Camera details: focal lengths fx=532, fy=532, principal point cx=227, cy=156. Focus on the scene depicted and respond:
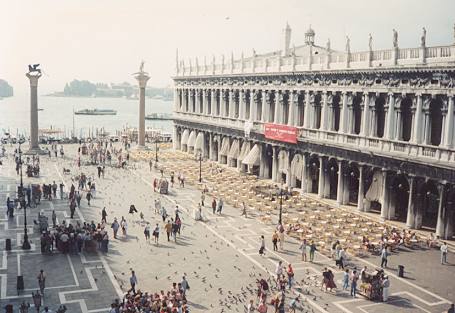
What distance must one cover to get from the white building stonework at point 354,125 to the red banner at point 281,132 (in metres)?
0.16

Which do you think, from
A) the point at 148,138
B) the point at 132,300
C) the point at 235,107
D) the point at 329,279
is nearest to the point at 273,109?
the point at 235,107

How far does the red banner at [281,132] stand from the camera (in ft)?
168

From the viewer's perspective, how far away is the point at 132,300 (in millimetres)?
21641

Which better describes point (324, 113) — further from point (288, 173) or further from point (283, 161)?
point (283, 161)

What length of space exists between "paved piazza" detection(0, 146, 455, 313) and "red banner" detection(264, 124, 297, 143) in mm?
11971

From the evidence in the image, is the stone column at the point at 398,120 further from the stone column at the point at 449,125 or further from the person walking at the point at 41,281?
the person walking at the point at 41,281

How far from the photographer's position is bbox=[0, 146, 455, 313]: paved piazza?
80.0 feet

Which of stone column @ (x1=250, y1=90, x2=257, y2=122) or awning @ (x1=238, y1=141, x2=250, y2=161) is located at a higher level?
stone column @ (x1=250, y1=90, x2=257, y2=122)

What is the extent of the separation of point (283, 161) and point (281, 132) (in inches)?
123

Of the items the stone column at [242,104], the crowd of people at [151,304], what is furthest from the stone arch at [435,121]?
the stone column at [242,104]

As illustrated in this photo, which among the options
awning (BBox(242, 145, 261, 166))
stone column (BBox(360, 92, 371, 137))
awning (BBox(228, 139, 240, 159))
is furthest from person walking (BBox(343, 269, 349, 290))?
awning (BBox(228, 139, 240, 159))

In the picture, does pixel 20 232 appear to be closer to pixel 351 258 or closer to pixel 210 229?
pixel 210 229

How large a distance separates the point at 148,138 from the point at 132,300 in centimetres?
7922

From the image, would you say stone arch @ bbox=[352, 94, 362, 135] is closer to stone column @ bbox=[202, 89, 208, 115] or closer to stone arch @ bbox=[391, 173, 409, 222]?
stone arch @ bbox=[391, 173, 409, 222]
